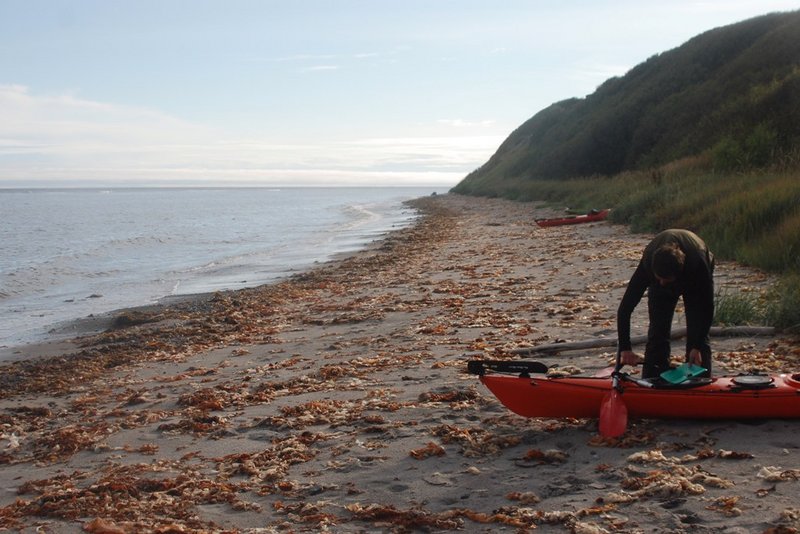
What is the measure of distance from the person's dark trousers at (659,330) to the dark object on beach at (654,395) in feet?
1.53

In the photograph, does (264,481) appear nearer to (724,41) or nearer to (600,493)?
(600,493)

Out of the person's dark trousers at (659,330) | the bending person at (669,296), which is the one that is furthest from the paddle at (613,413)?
the person's dark trousers at (659,330)

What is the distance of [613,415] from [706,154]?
2071 cm

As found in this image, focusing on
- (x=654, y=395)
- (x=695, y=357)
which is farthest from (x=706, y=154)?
(x=654, y=395)

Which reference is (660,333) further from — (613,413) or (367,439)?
(367,439)

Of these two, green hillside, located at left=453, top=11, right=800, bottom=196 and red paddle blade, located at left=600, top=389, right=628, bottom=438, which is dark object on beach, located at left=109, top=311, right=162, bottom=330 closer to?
red paddle blade, located at left=600, top=389, right=628, bottom=438

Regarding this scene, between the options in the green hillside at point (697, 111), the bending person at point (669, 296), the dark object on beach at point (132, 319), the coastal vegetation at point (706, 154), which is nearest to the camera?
the bending person at point (669, 296)

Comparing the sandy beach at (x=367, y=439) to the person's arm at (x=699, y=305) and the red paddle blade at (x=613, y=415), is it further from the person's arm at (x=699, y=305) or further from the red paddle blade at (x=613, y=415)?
the person's arm at (x=699, y=305)

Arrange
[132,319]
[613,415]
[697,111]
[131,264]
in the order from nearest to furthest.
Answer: [613,415], [132,319], [131,264], [697,111]

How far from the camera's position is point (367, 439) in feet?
17.8

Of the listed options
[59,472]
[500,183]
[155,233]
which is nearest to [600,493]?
[59,472]

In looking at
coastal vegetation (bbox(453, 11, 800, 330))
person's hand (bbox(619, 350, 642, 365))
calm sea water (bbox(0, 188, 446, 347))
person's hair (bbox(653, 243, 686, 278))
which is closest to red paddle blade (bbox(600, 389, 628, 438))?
person's hand (bbox(619, 350, 642, 365))

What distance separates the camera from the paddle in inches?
197

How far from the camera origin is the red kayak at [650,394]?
4.97 m
